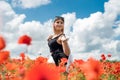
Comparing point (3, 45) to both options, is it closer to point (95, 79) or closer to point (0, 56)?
point (0, 56)

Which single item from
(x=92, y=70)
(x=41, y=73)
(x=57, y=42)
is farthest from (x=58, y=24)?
(x=41, y=73)

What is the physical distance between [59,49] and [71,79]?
3973 millimetres

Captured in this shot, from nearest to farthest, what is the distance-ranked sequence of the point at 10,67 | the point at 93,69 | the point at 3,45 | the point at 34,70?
the point at 34,70, the point at 93,69, the point at 3,45, the point at 10,67

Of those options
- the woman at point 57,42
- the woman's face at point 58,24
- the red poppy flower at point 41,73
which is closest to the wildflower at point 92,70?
the red poppy flower at point 41,73

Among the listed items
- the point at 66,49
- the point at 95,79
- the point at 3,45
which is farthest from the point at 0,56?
the point at 66,49

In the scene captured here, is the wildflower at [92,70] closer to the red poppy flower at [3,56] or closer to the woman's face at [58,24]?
the red poppy flower at [3,56]

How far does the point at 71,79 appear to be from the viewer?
4.12 metres

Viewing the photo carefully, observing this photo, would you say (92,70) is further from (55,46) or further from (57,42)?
(55,46)

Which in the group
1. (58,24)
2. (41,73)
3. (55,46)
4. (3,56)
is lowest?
(41,73)

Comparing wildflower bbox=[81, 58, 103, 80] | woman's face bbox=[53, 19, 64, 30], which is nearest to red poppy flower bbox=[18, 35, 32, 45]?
wildflower bbox=[81, 58, 103, 80]

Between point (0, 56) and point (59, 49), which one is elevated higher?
point (59, 49)

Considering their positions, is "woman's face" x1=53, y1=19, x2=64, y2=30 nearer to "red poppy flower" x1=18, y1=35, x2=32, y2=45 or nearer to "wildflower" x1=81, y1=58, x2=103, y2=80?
"red poppy flower" x1=18, y1=35, x2=32, y2=45

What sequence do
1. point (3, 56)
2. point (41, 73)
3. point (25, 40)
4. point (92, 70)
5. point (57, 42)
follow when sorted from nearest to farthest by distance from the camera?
point (41, 73), point (92, 70), point (3, 56), point (25, 40), point (57, 42)

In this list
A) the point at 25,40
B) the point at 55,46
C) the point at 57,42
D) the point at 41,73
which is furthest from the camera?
the point at 55,46
